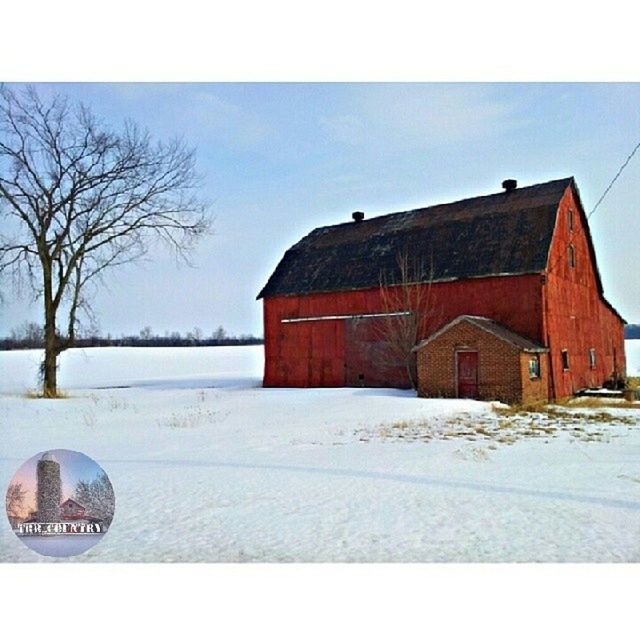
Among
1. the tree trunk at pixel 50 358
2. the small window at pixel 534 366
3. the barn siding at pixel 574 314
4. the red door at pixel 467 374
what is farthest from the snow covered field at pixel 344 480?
the barn siding at pixel 574 314

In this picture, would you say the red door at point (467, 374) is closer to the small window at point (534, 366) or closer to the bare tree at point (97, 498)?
the small window at point (534, 366)

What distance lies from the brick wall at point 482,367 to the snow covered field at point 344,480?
99.6 inches

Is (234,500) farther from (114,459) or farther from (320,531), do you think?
(114,459)

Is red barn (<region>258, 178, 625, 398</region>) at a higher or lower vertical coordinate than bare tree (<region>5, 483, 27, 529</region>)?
higher

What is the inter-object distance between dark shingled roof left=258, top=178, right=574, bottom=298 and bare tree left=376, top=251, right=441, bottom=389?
0.42ft

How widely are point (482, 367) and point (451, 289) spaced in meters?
3.38

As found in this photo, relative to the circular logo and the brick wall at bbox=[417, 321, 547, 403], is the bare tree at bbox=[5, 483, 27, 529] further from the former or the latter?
the brick wall at bbox=[417, 321, 547, 403]

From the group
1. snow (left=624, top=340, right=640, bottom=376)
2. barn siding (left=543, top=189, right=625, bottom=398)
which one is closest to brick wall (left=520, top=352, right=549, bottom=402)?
barn siding (left=543, top=189, right=625, bottom=398)

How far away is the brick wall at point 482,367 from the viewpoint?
15.3 m

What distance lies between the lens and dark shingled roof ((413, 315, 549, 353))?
15516mm

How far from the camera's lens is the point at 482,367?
15727 millimetres

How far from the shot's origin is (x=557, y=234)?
56.2 feet

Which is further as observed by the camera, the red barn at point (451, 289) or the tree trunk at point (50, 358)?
the red barn at point (451, 289)

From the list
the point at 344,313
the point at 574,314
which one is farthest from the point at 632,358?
A: the point at 344,313
